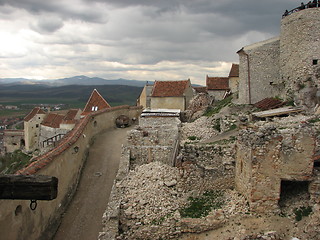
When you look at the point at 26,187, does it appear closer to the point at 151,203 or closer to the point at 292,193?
the point at 151,203

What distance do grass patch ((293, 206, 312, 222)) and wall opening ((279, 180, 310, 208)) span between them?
0.94 feet

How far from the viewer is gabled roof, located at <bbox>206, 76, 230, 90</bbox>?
3247 cm

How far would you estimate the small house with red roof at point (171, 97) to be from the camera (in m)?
30.5

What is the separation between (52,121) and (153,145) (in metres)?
29.4

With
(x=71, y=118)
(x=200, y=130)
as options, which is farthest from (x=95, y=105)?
(x=200, y=130)

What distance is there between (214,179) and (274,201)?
254cm

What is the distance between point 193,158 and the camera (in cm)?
1209

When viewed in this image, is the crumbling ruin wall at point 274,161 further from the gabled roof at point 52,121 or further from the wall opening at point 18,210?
the gabled roof at point 52,121

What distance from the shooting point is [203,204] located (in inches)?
435

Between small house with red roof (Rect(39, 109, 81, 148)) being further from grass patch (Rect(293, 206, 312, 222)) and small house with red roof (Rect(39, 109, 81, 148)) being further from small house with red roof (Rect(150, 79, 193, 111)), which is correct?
grass patch (Rect(293, 206, 312, 222))

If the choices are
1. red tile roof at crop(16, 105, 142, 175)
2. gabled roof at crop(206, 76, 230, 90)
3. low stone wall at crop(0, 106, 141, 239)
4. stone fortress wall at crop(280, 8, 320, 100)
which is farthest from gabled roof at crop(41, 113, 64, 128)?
stone fortress wall at crop(280, 8, 320, 100)

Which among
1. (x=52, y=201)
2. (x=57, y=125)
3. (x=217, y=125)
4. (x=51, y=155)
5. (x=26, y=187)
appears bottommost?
(x=52, y=201)

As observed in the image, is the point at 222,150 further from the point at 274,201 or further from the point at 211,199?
the point at 274,201

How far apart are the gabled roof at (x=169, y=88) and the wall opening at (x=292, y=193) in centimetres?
2045
